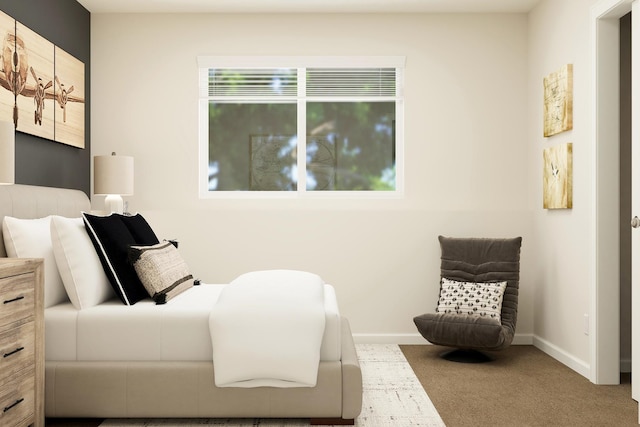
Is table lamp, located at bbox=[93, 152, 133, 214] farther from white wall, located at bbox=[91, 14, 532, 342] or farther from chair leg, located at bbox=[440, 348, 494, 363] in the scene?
chair leg, located at bbox=[440, 348, 494, 363]

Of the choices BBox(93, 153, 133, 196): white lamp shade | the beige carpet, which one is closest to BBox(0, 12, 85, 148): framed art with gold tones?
BBox(93, 153, 133, 196): white lamp shade

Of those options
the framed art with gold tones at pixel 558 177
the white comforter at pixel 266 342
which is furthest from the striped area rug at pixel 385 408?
the framed art with gold tones at pixel 558 177

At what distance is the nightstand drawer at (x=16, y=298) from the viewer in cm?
233

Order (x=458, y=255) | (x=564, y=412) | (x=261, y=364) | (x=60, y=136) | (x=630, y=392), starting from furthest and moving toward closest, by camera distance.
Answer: (x=458, y=255) → (x=60, y=136) → (x=630, y=392) → (x=564, y=412) → (x=261, y=364)

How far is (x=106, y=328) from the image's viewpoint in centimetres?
281

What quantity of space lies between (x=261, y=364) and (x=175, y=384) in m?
0.44

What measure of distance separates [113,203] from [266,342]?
2.39m

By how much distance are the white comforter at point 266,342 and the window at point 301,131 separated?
2331 mm

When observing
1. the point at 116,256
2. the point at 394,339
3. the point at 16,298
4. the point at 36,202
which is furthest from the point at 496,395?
the point at 36,202

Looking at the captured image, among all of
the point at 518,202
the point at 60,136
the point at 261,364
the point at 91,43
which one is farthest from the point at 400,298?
the point at 91,43

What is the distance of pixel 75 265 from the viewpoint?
9.69 ft

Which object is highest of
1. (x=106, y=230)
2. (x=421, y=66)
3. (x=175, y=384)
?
(x=421, y=66)

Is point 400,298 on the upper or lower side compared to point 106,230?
lower

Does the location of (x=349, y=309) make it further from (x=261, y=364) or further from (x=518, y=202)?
(x=261, y=364)
